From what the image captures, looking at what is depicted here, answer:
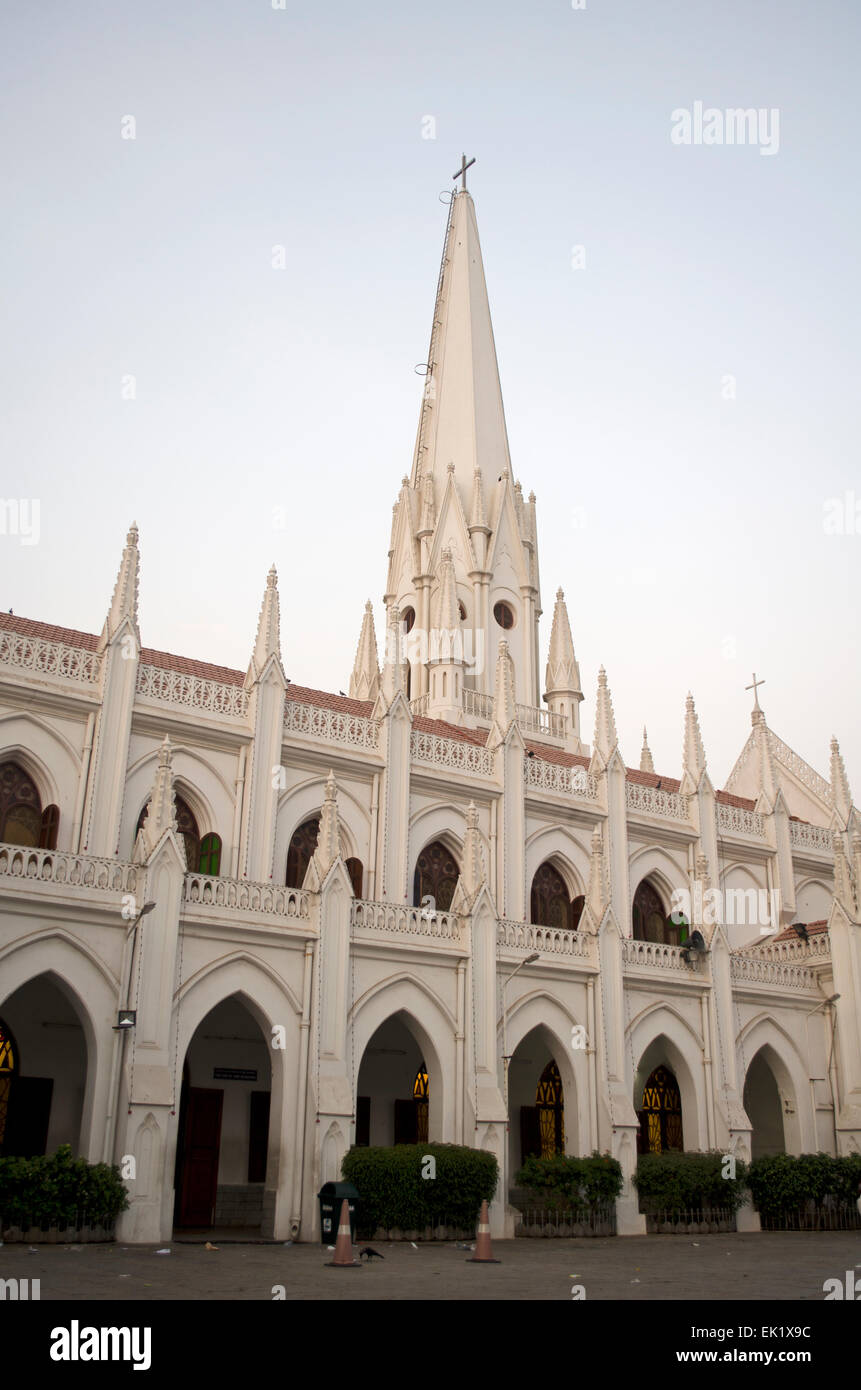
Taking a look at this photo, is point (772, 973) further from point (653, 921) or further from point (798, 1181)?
point (798, 1181)

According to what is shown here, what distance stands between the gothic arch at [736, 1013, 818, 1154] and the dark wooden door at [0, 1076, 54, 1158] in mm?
15467

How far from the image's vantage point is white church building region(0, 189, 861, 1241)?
2075cm

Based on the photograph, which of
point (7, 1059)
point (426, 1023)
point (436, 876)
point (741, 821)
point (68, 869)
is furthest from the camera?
point (741, 821)

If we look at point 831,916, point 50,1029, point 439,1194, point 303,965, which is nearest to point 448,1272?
point 439,1194

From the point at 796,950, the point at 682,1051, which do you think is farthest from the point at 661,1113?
the point at 796,950

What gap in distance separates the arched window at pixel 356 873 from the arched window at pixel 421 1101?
4.18 meters

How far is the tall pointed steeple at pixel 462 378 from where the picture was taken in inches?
1837

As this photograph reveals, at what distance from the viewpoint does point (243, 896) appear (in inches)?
875

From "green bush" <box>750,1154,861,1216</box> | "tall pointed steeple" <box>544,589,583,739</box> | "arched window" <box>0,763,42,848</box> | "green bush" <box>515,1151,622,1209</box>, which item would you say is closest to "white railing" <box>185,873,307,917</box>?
"arched window" <box>0,763,42,848</box>

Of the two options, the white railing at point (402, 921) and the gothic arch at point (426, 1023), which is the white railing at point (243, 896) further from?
the gothic arch at point (426, 1023)

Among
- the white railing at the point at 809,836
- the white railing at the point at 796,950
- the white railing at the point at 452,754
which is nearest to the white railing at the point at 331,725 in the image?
the white railing at the point at 452,754

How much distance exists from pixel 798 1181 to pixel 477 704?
1844cm
